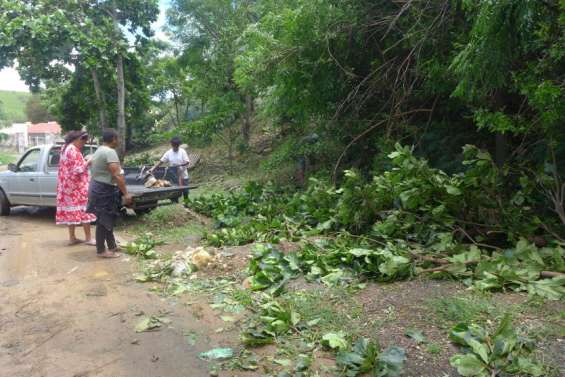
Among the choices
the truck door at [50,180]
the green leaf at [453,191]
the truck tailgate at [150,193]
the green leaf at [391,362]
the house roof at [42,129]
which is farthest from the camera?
the house roof at [42,129]

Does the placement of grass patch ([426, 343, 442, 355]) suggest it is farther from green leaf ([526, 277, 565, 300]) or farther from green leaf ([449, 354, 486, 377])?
green leaf ([526, 277, 565, 300])

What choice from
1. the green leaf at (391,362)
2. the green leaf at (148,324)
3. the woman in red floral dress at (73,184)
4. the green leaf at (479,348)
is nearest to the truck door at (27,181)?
the woman in red floral dress at (73,184)

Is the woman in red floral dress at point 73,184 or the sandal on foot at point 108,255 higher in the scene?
the woman in red floral dress at point 73,184

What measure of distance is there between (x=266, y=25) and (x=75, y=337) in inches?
228

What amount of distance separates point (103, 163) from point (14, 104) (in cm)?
10884

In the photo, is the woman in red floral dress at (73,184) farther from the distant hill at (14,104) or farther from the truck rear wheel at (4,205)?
the distant hill at (14,104)

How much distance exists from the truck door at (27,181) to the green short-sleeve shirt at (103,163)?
3.86 metres

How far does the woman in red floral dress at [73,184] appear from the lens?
22.1ft

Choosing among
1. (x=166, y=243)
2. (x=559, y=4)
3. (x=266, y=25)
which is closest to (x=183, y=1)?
(x=266, y=25)

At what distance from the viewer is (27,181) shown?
9430mm

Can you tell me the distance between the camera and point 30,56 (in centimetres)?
1361

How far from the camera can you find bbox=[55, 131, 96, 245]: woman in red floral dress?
6746mm

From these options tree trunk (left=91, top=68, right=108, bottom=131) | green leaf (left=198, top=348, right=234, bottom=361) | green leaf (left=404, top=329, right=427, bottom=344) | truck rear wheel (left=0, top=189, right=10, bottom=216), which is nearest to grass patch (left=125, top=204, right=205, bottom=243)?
truck rear wheel (left=0, top=189, right=10, bottom=216)

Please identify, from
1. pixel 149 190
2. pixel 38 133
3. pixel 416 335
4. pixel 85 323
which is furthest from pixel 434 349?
pixel 38 133
